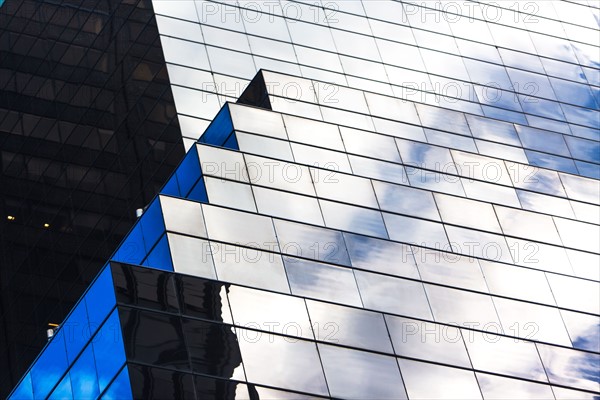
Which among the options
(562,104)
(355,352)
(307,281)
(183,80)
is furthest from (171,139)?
(562,104)

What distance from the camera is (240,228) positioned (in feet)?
120

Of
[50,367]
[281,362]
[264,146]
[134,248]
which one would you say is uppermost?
[264,146]

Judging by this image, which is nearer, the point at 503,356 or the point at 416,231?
the point at 503,356

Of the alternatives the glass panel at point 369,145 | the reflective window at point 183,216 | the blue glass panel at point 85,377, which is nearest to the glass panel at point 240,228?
the reflective window at point 183,216

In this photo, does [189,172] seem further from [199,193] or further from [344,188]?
[344,188]

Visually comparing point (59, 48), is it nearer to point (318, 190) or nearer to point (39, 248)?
point (39, 248)

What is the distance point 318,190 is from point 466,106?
2143 cm

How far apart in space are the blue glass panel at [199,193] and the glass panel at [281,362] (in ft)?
22.6

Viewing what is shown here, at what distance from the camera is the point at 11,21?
204 feet

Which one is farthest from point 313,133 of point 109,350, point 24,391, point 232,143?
point 109,350

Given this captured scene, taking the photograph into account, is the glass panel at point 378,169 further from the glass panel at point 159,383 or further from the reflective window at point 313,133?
the glass panel at point 159,383

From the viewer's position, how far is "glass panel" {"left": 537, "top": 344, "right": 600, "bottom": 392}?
3722cm

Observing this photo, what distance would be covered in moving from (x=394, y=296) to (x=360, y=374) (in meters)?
4.92

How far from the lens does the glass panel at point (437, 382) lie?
33.8 m
